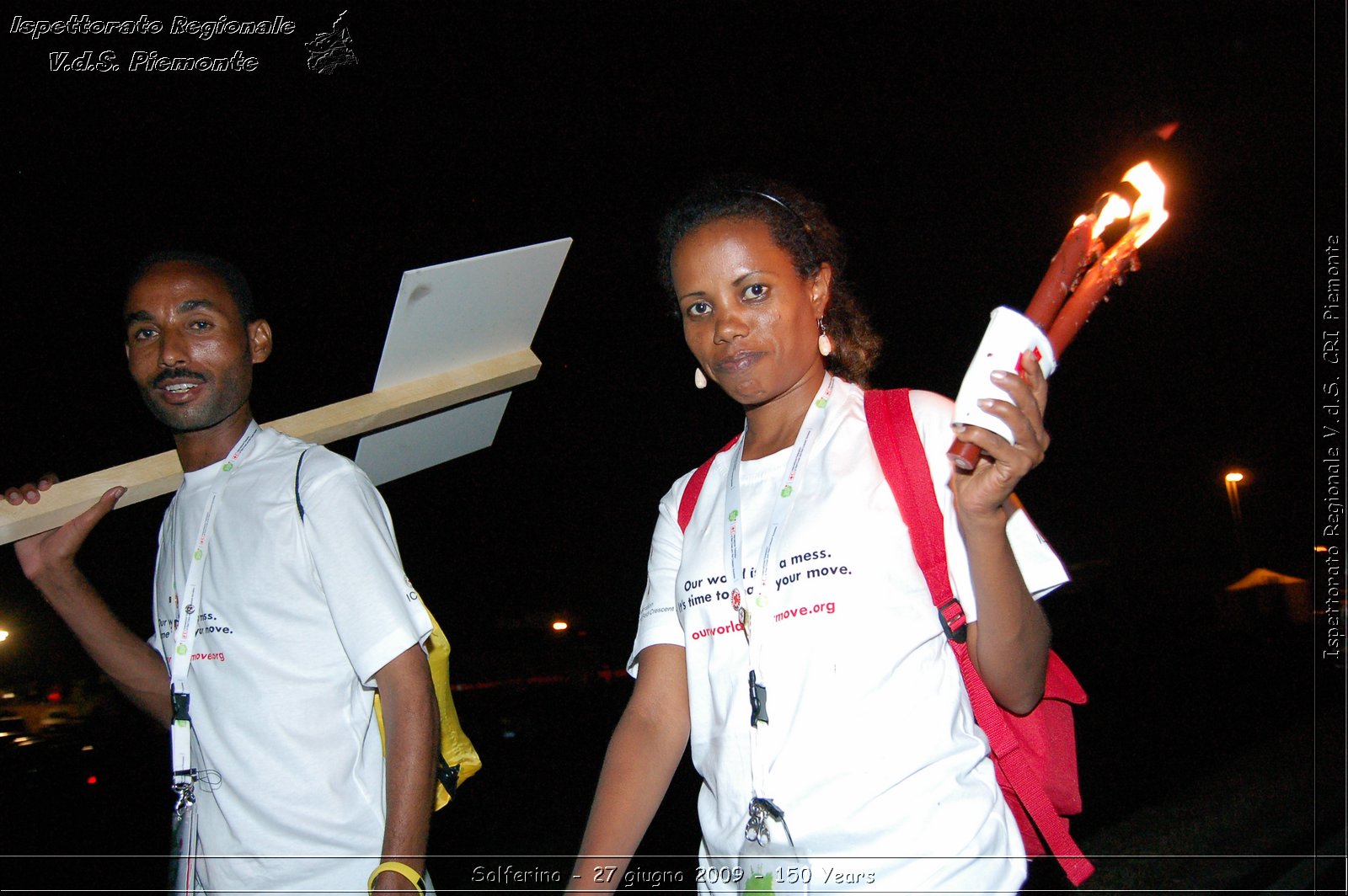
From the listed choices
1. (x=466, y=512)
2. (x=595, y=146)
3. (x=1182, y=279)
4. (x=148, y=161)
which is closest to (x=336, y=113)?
(x=148, y=161)

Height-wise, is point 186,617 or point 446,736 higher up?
point 186,617

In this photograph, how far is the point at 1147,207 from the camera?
1.62m

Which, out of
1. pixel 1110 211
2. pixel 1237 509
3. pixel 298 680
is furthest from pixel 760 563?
pixel 1237 509

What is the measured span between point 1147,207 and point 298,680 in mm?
2178

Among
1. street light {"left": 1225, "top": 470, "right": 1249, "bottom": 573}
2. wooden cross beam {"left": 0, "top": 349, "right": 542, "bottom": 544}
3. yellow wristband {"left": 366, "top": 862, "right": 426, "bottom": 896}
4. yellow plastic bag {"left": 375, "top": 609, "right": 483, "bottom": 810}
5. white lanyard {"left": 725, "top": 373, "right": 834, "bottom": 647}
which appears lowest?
street light {"left": 1225, "top": 470, "right": 1249, "bottom": 573}

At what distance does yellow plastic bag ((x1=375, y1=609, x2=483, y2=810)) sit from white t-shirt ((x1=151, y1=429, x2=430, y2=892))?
0.15m

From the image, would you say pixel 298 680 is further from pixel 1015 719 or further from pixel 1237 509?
Answer: pixel 1237 509

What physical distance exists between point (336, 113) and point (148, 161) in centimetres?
86

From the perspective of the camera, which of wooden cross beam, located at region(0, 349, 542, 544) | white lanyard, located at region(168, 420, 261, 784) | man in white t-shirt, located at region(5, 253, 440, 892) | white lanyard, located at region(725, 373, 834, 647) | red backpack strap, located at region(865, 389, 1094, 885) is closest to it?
red backpack strap, located at region(865, 389, 1094, 885)

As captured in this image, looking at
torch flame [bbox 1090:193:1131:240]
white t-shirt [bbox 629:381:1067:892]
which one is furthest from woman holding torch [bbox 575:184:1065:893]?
torch flame [bbox 1090:193:1131:240]

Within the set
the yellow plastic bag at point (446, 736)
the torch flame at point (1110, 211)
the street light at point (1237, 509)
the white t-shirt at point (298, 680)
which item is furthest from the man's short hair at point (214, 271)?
the street light at point (1237, 509)

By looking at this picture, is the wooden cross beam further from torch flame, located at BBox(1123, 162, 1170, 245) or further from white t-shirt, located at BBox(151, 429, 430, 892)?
→ torch flame, located at BBox(1123, 162, 1170, 245)

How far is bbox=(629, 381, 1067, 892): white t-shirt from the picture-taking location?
1671 millimetres

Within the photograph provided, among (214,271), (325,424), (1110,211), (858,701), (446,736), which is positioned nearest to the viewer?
(1110,211)
